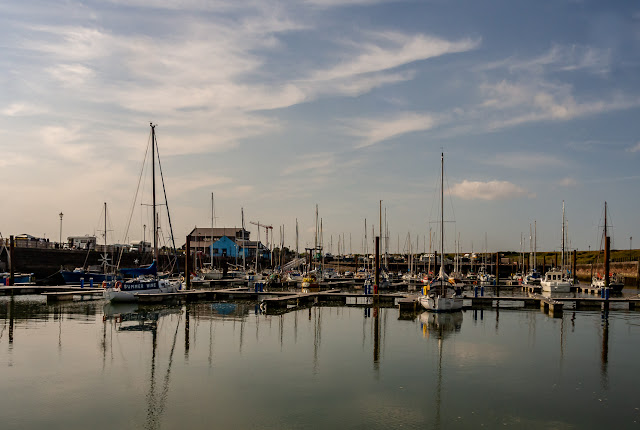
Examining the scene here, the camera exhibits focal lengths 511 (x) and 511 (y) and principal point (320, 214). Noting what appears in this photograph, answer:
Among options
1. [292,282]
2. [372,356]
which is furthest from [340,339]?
[292,282]

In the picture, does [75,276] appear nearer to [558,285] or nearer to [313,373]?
[313,373]

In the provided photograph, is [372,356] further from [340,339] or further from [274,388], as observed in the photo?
[274,388]

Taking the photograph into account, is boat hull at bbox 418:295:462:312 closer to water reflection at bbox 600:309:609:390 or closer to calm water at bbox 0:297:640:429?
calm water at bbox 0:297:640:429

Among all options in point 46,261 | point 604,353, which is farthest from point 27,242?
point 604,353

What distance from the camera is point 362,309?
1843 inches

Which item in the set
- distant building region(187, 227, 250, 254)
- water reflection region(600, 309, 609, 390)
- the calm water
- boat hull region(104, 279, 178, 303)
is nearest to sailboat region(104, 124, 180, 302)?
boat hull region(104, 279, 178, 303)

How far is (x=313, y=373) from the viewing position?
874 inches

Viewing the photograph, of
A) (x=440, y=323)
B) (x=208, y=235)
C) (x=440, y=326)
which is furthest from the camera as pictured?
(x=208, y=235)

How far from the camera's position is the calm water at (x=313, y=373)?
16.4 m

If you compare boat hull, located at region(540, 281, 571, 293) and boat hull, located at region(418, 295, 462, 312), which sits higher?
boat hull, located at region(418, 295, 462, 312)

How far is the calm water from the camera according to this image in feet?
53.8

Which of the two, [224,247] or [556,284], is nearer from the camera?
[556,284]

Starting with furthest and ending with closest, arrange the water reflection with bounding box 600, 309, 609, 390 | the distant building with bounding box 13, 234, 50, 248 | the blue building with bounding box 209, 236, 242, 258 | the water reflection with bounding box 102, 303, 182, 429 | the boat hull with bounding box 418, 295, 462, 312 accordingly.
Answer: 1. the blue building with bounding box 209, 236, 242, 258
2. the distant building with bounding box 13, 234, 50, 248
3. the boat hull with bounding box 418, 295, 462, 312
4. the water reflection with bounding box 600, 309, 609, 390
5. the water reflection with bounding box 102, 303, 182, 429

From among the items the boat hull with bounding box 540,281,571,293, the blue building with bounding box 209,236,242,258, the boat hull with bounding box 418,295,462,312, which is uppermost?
the blue building with bounding box 209,236,242,258
